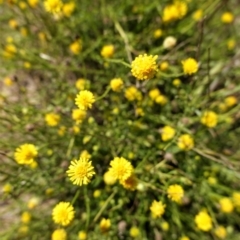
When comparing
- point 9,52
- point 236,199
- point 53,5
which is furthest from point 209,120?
point 9,52

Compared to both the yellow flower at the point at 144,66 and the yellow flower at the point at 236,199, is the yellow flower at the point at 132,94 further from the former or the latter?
the yellow flower at the point at 236,199

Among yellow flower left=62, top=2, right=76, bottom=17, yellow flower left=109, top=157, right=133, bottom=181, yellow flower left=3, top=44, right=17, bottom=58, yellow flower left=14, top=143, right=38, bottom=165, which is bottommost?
yellow flower left=109, top=157, right=133, bottom=181

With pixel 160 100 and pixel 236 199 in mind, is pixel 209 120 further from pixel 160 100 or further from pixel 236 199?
pixel 236 199

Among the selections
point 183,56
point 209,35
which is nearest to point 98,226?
point 183,56

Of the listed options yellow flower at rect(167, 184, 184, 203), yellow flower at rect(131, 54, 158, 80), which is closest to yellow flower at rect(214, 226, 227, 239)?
yellow flower at rect(167, 184, 184, 203)

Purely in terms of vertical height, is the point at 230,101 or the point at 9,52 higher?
the point at 9,52

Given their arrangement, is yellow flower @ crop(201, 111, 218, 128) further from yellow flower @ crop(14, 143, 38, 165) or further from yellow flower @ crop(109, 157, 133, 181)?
yellow flower @ crop(14, 143, 38, 165)

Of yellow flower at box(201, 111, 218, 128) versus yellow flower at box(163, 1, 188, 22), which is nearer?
yellow flower at box(201, 111, 218, 128)
